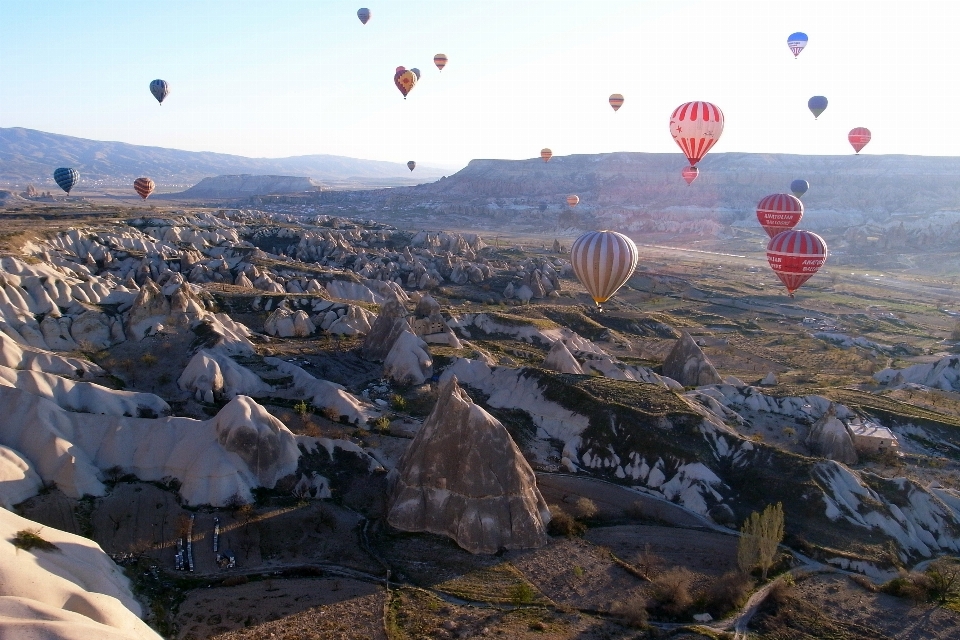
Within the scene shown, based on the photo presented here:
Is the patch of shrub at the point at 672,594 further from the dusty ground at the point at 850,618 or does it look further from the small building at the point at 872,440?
the small building at the point at 872,440

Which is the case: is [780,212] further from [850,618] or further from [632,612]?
[632,612]

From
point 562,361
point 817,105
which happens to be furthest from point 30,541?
point 817,105

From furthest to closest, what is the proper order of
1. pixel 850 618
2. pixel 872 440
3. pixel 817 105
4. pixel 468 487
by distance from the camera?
pixel 817 105
pixel 872 440
pixel 468 487
pixel 850 618

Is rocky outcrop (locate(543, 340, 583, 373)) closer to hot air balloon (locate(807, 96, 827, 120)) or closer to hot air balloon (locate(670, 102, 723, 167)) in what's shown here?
hot air balloon (locate(670, 102, 723, 167))

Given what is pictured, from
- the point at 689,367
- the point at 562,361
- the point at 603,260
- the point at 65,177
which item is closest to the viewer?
the point at 562,361

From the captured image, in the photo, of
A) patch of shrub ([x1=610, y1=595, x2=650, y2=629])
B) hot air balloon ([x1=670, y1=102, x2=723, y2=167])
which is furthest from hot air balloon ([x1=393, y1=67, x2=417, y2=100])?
patch of shrub ([x1=610, y1=595, x2=650, y2=629])

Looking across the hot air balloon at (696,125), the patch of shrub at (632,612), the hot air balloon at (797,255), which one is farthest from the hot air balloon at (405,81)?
the patch of shrub at (632,612)
